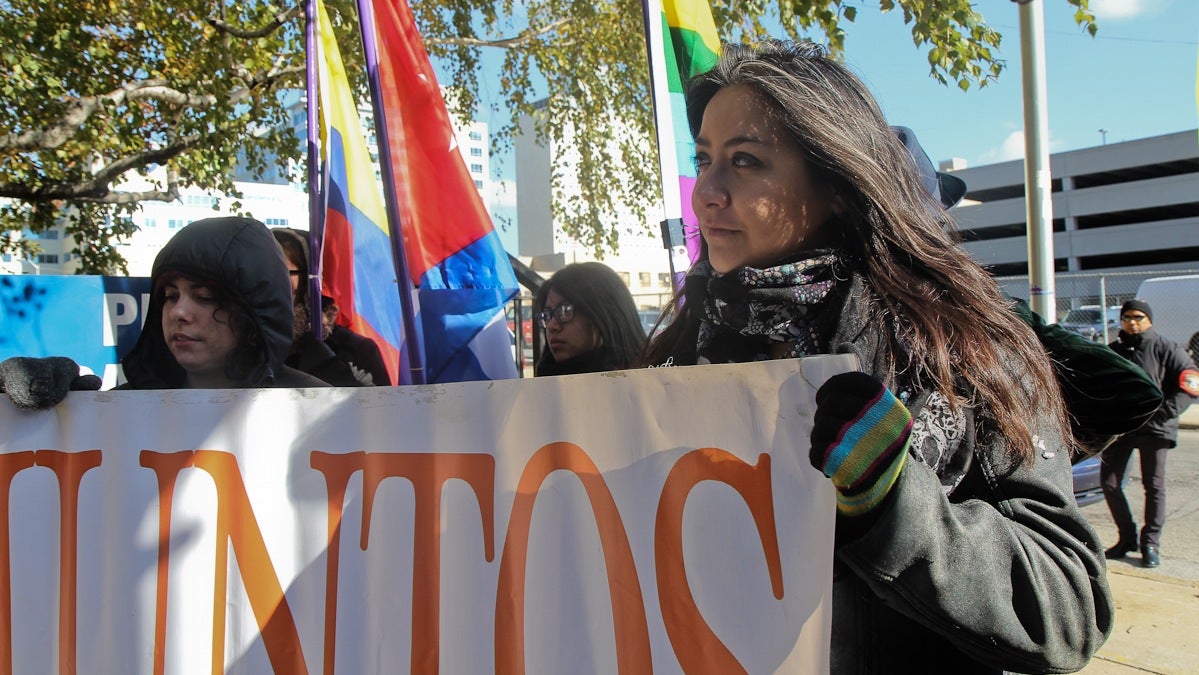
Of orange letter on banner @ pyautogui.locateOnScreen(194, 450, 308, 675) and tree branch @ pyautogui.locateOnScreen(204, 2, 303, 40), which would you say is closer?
orange letter on banner @ pyautogui.locateOnScreen(194, 450, 308, 675)

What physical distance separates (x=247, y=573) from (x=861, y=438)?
1.19 meters

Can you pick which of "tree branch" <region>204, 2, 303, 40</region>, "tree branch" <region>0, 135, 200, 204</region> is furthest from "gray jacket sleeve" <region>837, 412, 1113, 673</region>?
"tree branch" <region>0, 135, 200, 204</region>

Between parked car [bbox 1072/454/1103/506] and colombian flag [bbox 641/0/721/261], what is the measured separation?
14.1ft

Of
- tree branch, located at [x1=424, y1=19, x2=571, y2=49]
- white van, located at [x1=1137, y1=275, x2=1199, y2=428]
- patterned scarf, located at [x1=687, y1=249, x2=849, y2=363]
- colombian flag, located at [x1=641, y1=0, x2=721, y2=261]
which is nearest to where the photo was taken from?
patterned scarf, located at [x1=687, y1=249, x2=849, y2=363]

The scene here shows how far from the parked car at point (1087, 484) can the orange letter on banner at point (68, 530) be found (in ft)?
19.8

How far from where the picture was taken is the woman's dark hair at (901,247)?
3.71 feet

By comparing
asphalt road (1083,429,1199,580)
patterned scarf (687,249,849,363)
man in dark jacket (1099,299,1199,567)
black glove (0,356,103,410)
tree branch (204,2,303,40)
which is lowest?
asphalt road (1083,429,1199,580)

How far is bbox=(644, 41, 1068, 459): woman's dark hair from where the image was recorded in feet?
3.71

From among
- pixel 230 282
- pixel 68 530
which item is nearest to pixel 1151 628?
pixel 230 282

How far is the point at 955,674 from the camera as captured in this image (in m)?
1.16

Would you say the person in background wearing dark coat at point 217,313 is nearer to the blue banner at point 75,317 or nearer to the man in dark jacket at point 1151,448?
the blue banner at point 75,317

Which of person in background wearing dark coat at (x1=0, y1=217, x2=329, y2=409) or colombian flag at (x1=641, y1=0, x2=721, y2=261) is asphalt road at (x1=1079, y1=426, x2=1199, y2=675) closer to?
colombian flag at (x1=641, y1=0, x2=721, y2=261)

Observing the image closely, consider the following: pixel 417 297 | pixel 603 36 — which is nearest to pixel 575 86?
pixel 603 36

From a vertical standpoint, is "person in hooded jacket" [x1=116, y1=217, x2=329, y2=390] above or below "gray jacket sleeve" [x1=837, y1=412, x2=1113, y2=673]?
above
